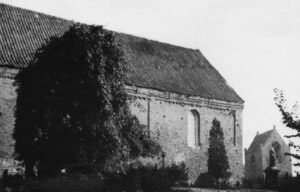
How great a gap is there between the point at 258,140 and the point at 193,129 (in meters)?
27.8

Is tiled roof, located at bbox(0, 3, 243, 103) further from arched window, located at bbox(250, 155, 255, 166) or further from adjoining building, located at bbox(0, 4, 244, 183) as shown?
arched window, located at bbox(250, 155, 255, 166)

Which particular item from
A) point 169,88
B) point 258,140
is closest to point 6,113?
point 169,88

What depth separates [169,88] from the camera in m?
30.7

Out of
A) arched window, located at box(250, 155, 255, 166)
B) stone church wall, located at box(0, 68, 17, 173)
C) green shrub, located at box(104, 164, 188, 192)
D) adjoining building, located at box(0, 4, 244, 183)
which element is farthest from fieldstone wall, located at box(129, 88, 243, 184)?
arched window, located at box(250, 155, 255, 166)

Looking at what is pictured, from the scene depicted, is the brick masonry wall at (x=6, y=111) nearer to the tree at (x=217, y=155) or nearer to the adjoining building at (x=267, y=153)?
the tree at (x=217, y=155)

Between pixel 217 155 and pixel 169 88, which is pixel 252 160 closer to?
pixel 217 155

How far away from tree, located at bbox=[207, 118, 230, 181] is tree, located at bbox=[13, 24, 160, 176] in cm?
1386

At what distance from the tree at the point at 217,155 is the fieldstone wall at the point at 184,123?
1.23 feet

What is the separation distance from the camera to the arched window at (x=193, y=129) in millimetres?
31830

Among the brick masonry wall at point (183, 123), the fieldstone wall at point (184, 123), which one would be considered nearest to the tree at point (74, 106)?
the brick masonry wall at point (183, 123)

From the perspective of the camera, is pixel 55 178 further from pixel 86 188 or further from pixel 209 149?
pixel 209 149

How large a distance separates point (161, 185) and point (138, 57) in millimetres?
13698

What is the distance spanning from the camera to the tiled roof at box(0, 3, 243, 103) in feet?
84.9

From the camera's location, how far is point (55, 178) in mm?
17531
